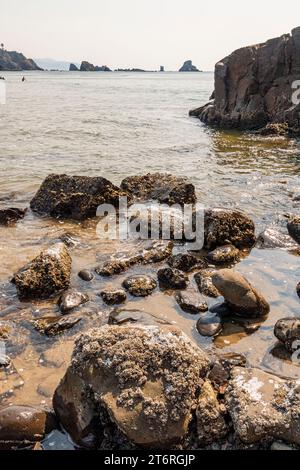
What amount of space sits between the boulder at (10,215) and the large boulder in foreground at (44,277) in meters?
4.02

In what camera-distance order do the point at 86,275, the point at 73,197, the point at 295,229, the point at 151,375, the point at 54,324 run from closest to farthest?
1. the point at 151,375
2. the point at 54,324
3. the point at 86,275
4. the point at 295,229
5. the point at 73,197

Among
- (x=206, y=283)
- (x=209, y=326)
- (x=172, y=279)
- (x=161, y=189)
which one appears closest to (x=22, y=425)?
(x=209, y=326)

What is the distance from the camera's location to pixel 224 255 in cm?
1016

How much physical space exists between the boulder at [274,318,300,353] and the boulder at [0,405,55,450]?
12.8 feet

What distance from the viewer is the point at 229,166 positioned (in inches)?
823

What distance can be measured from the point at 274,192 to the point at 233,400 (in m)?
12.1

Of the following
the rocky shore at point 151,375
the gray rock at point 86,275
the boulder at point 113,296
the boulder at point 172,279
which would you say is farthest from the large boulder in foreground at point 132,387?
the gray rock at point 86,275

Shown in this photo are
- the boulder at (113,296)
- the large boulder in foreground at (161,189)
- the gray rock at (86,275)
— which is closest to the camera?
the boulder at (113,296)

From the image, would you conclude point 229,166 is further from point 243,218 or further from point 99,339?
point 99,339

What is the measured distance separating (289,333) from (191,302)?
1.99 metres

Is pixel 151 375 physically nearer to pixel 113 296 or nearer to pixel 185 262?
pixel 113 296

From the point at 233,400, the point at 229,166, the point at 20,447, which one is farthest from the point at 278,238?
the point at 229,166

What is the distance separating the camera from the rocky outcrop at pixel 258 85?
113 feet

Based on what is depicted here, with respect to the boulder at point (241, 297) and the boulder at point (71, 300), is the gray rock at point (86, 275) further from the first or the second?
the boulder at point (241, 297)
